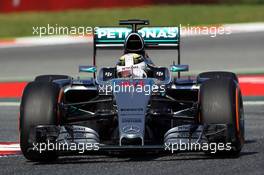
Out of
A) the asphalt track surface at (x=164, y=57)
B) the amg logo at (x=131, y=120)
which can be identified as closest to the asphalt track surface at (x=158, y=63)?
the asphalt track surface at (x=164, y=57)

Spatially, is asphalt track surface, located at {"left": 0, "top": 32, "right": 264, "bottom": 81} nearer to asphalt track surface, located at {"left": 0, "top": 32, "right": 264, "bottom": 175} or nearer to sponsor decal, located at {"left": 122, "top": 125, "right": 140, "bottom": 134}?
asphalt track surface, located at {"left": 0, "top": 32, "right": 264, "bottom": 175}

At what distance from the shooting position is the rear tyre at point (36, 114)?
33.8 ft

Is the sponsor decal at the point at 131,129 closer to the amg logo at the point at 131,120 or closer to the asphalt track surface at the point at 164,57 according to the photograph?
the amg logo at the point at 131,120

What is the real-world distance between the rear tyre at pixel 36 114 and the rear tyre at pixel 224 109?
1.56 m

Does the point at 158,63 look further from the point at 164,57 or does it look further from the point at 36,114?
the point at 36,114

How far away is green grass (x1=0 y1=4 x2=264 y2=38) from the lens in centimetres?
2757

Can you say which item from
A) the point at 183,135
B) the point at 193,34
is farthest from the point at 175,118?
the point at 193,34

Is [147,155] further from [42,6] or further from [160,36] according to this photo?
[42,6]

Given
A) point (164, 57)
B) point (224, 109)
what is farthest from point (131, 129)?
point (164, 57)

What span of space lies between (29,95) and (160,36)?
275 cm

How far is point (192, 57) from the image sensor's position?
22.1 meters

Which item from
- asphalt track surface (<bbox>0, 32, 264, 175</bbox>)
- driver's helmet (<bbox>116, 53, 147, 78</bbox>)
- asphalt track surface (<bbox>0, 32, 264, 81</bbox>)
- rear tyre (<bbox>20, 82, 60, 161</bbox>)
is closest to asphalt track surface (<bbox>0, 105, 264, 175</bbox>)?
asphalt track surface (<bbox>0, 32, 264, 175</bbox>)

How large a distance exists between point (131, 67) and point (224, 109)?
164 centimetres

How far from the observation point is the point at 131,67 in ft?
38.0
